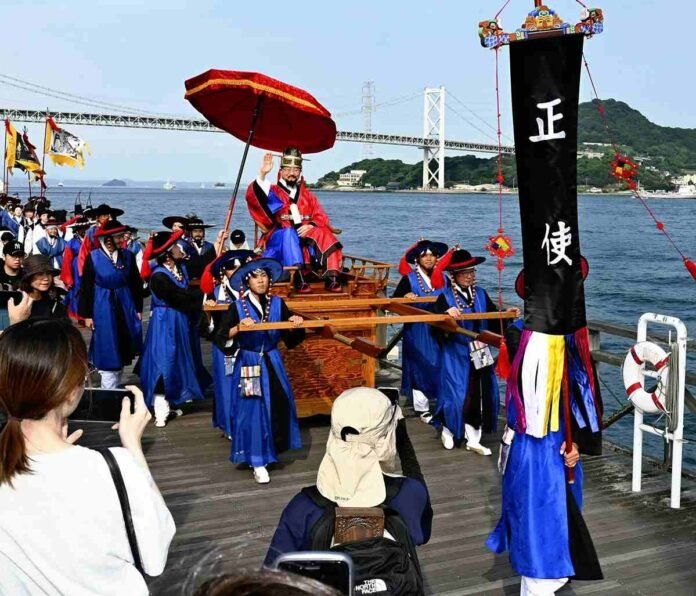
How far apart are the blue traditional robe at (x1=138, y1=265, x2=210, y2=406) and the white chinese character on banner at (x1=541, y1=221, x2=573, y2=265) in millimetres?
4232

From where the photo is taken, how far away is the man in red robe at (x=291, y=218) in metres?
7.86

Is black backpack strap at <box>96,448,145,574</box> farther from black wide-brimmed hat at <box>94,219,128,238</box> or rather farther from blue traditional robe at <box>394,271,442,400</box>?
black wide-brimmed hat at <box>94,219,128,238</box>

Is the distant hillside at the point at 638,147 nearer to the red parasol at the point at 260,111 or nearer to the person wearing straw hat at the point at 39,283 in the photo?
the red parasol at the point at 260,111

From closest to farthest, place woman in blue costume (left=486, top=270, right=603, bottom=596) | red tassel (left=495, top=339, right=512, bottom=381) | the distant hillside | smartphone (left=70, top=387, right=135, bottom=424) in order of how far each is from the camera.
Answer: smartphone (left=70, top=387, right=135, bottom=424)
woman in blue costume (left=486, top=270, right=603, bottom=596)
red tassel (left=495, top=339, right=512, bottom=381)
the distant hillside

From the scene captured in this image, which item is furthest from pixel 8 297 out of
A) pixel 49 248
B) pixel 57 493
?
pixel 49 248

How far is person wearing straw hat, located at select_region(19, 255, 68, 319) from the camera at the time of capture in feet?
18.7

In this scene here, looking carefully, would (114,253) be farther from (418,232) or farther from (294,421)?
(418,232)

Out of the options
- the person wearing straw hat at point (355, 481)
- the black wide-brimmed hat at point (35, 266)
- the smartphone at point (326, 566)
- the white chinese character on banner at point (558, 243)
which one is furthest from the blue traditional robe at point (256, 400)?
the smartphone at point (326, 566)

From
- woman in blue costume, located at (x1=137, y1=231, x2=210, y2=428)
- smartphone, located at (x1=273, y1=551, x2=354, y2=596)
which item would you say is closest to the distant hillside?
woman in blue costume, located at (x1=137, y1=231, x2=210, y2=428)

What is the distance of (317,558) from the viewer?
208cm

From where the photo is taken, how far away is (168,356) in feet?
23.6

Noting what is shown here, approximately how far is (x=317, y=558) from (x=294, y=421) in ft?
13.2

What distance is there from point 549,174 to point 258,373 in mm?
2879

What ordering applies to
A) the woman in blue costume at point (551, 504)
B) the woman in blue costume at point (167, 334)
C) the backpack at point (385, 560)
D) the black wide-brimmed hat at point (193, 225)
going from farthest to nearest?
the black wide-brimmed hat at point (193, 225) < the woman in blue costume at point (167, 334) < the woman in blue costume at point (551, 504) < the backpack at point (385, 560)
